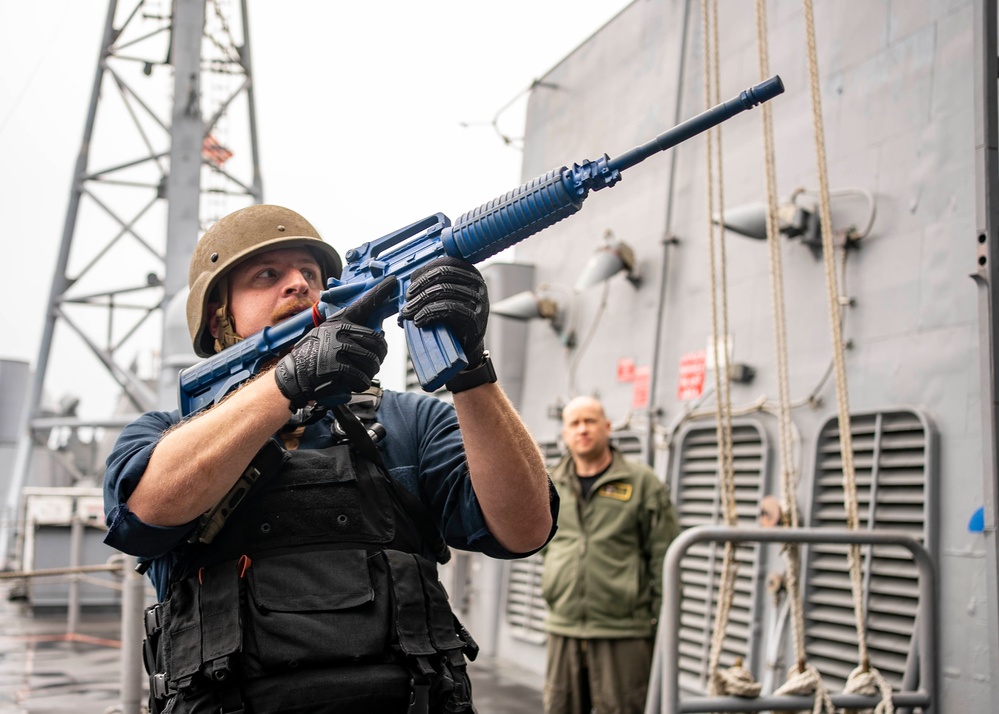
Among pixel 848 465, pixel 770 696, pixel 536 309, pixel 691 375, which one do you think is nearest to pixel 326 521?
pixel 770 696

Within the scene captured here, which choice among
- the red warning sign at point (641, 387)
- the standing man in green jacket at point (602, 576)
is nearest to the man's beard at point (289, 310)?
the standing man in green jacket at point (602, 576)

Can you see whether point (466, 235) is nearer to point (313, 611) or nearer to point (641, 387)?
point (313, 611)

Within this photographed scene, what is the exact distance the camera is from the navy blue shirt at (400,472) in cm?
174

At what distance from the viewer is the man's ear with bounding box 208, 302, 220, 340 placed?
2191 mm

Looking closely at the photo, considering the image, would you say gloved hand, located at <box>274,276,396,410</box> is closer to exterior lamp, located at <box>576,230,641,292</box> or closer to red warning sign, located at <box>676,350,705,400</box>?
red warning sign, located at <box>676,350,705,400</box>

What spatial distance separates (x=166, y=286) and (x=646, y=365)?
750 centimetres

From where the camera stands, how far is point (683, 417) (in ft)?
19.4

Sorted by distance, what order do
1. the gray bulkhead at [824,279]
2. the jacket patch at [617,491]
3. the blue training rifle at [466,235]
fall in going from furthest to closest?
the jacket patch at [617,491] < the gray bulkhead at [824,279] < the blue training rifle at [466,235]

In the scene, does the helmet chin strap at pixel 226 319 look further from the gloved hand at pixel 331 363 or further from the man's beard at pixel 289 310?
the gloved hand at pixel 331 363

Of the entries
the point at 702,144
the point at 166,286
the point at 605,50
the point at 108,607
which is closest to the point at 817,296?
the point at 702,144

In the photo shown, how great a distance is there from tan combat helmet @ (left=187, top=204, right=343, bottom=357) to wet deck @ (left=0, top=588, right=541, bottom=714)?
11.2 ft

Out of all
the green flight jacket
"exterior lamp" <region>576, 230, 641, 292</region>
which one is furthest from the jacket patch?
"exterior lamp" <region>576, 230, 641, 292</region>

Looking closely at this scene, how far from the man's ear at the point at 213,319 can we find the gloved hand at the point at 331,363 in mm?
460

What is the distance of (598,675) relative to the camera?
454cm
